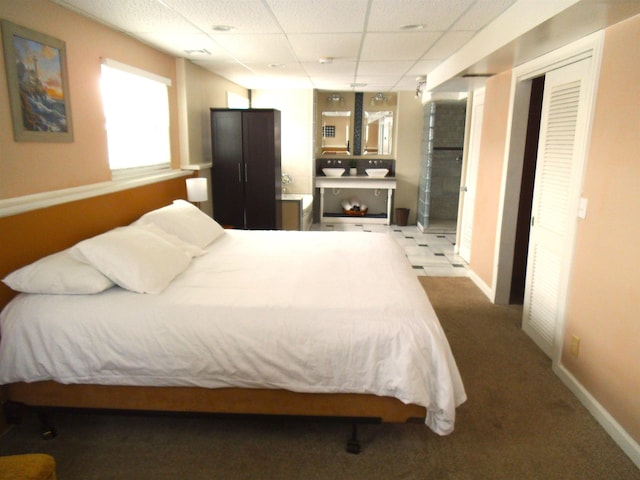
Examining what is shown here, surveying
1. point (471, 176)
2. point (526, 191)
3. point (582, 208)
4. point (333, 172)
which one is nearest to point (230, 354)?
point (582, 208)

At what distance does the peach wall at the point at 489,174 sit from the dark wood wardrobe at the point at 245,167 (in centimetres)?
233

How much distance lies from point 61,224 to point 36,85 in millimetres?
805

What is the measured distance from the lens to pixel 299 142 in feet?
24.4

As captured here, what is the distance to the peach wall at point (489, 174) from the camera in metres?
3.99

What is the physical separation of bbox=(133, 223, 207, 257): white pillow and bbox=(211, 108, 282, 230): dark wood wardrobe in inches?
80.4

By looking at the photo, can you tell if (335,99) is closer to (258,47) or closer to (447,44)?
(258,47)

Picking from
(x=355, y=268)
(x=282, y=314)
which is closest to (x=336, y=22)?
(x=355, y=268)

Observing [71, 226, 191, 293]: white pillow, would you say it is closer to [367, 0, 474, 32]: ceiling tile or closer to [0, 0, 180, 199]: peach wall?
[0, 0, 180, 199]: peach wall

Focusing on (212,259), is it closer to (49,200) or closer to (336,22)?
(49,200)

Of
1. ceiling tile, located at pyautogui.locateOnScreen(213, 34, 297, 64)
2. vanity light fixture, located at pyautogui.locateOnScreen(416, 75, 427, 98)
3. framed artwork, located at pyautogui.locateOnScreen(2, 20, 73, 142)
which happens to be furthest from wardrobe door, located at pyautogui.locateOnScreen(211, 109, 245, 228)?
vanity light fixture, located at pyautogui.locateOnScreen(416, 75, 427, 98)

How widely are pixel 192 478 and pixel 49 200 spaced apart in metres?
1.73

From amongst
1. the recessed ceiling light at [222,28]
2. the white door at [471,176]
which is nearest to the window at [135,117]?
the recessed ceiling light at [222,28]

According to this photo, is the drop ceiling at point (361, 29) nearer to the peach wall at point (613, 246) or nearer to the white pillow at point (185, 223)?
the peach wall at point (613, 246)

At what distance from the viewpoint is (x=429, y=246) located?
245 inches
